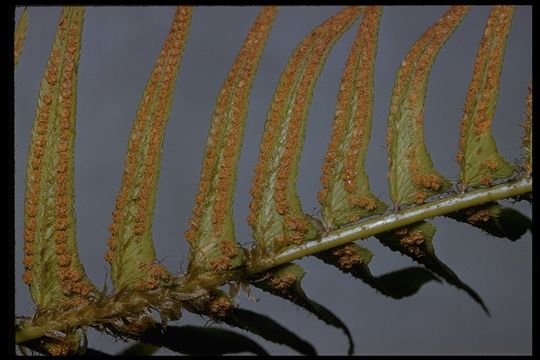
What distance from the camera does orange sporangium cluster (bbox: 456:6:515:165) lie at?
9.95 feet

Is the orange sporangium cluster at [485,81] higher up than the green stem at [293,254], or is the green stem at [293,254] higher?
the orange sporangium cluster at [485,81]

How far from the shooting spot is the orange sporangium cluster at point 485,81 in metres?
3.03

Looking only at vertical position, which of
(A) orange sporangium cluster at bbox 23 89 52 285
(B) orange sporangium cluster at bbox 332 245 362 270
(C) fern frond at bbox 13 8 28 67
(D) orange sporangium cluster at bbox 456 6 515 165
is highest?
(C) fern frond at bbox 13 8 28 67

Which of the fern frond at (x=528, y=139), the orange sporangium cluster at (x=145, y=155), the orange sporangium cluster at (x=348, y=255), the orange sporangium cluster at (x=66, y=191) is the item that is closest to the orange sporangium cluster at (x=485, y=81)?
the fern frond at (x=528, y=139)

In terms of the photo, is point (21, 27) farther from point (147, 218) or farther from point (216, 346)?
point (216, 346)

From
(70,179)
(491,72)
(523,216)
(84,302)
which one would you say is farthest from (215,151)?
(523,216)

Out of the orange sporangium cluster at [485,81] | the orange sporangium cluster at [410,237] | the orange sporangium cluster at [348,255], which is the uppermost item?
the orange sporangium cluster at [485,81]

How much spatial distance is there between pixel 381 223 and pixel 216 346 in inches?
44.6

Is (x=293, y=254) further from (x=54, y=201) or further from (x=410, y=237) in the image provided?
(x=54, y=201)

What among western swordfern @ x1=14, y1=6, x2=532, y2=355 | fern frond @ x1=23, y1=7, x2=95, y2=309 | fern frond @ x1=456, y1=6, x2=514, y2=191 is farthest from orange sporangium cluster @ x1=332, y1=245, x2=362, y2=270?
fern frond @ x1=23, y1=7, x2=95, y2=309

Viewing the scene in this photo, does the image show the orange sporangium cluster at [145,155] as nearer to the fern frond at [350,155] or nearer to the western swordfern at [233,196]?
the western swordfern at [233,196]

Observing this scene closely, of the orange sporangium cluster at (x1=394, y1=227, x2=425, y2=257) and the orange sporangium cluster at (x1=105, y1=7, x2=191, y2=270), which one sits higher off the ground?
the orange sporangium cluster at (x1=105, y1=7, x2=191, y2=270)

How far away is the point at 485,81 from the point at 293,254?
1352 mm

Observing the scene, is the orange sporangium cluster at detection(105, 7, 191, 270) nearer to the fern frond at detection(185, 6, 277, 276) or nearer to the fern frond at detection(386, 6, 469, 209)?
the fern frond at detection(185, 6, 277, 276)
